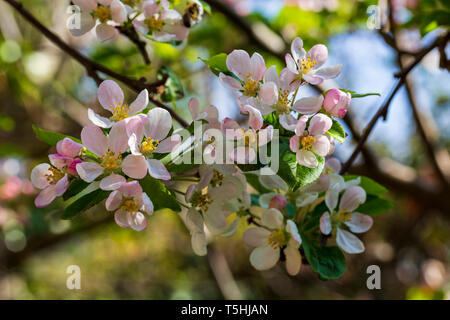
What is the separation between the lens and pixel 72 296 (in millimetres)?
3039

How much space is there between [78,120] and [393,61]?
4.61ft

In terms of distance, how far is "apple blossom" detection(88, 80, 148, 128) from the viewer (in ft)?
2.22

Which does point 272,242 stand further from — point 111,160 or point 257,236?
point 111,160

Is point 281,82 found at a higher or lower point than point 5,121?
higher

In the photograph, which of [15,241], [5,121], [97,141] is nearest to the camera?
[97,141]

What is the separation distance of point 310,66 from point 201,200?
28 cm

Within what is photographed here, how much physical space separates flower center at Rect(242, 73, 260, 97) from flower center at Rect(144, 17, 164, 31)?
31cm

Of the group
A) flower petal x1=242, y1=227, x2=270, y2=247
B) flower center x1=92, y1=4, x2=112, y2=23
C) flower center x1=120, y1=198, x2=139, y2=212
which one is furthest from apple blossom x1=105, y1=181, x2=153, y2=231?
flower center x1=92, y1=4, x2=112, y2=23

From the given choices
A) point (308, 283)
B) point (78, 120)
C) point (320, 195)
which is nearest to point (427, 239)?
point (308, 283)

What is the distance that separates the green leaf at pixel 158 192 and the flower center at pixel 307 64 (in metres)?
0.29

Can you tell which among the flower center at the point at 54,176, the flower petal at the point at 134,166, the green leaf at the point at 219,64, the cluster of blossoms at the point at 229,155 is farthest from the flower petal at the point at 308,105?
the flower center at the point at 54,176

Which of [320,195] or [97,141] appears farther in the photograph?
[320,195]

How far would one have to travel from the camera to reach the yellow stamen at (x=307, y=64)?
722mm

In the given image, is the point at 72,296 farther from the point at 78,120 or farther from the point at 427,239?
the point at 427,239
